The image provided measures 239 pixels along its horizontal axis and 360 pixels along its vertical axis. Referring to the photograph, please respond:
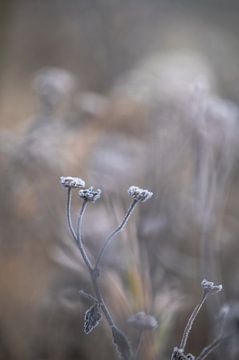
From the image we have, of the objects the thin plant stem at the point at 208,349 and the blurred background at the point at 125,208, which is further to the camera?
the blurred background at the point at 125,208

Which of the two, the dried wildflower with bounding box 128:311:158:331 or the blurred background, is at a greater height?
the blurred background

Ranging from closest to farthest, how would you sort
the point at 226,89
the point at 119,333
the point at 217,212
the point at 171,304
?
the point at 119,333 → the point at 171,304 → the point at 217,212 → the point at 226,89

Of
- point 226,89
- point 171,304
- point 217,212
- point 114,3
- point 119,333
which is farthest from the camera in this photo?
point 114,3


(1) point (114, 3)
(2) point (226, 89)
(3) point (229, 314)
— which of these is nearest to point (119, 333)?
(3) point (229, 314)

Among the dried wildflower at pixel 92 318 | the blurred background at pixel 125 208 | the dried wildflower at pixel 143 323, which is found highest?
the blurred background at pixel 125 208

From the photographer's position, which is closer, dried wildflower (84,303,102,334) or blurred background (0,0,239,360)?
dried wildflower (84,303,102,334)

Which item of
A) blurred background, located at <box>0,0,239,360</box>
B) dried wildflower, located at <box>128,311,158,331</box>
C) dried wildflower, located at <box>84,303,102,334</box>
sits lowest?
dried wildflower, located at <box>84,303,102,334</box>

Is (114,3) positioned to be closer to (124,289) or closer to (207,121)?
(207,121)

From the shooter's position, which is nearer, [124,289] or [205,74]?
[124,289]

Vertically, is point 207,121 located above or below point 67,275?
above
